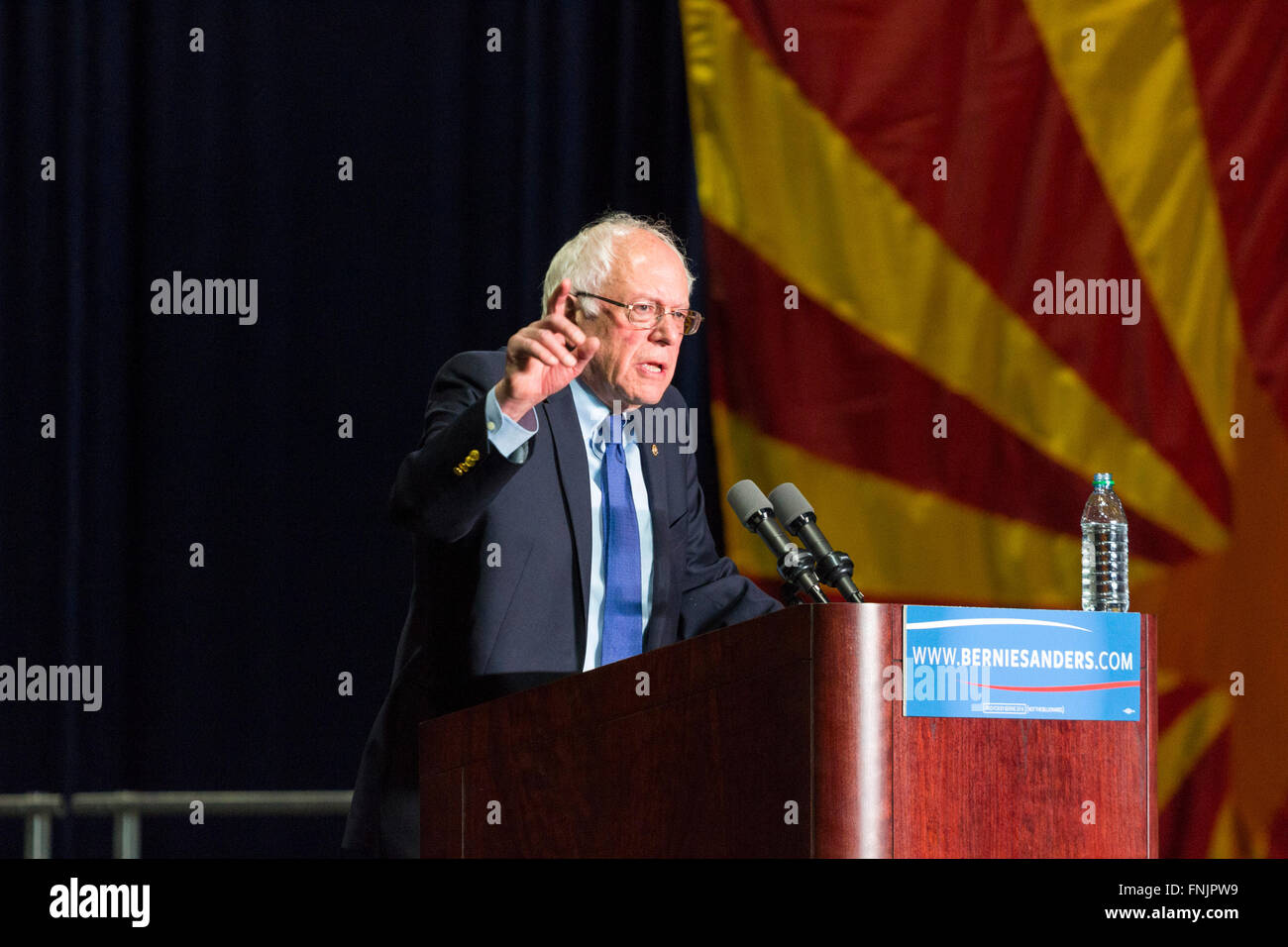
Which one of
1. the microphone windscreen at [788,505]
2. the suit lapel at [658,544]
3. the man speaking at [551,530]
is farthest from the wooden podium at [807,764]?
the suit lapel at [658,544]

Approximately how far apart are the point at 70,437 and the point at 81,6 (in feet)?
3.50

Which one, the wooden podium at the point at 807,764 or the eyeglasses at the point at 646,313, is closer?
the wooden podium at the point at 807,764

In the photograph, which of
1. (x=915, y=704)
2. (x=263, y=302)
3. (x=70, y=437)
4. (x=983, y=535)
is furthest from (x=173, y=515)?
(x=915, y=704)

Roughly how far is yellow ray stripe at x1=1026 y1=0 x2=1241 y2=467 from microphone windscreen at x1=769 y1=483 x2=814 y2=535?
2000 millimetres

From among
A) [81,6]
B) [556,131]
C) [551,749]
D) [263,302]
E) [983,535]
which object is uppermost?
[81,6]

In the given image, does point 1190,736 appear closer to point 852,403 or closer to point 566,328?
point 852,403

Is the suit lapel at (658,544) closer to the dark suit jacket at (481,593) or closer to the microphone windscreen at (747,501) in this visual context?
the dark suit jacket at (481,593)

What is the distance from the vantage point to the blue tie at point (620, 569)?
2.62 meters

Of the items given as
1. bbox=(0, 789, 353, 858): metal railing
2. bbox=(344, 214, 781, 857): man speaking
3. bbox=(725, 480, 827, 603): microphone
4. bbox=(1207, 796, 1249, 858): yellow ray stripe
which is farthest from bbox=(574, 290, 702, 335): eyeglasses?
bbox=(1207, 796, 1249, 858): yellow ray stripe

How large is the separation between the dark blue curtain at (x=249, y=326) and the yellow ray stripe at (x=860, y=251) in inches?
5.4

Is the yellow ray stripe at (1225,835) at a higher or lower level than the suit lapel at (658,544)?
lower

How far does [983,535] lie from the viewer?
3898 millimetres

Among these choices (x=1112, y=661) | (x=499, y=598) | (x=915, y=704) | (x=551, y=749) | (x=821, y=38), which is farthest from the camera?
(x=821, y=38)
